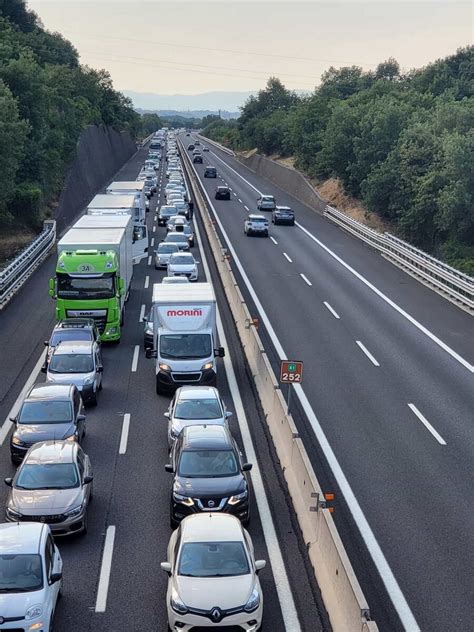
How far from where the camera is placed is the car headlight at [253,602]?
11289 mm

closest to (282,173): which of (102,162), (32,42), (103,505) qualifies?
(102,162)

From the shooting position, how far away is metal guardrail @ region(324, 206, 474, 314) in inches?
1378

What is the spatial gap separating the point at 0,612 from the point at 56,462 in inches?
178

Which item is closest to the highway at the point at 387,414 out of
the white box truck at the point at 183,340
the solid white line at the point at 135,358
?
the white box truck at the point at 183,340

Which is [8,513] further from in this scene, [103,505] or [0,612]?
[0,612]

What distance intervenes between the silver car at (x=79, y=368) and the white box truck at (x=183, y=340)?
1.70 metres

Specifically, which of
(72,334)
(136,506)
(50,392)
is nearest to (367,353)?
(72,334)

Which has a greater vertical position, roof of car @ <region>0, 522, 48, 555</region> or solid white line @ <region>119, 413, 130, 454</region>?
roof of car @ <region>0, 522, 48, 555</region>

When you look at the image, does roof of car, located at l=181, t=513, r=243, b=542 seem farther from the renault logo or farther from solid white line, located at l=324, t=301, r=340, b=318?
solid white line, located at l=324, t=301, r=340, b=318

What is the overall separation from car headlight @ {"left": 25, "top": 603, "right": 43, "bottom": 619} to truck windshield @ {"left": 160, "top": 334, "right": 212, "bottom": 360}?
40.8 feet

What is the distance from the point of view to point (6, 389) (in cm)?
2348

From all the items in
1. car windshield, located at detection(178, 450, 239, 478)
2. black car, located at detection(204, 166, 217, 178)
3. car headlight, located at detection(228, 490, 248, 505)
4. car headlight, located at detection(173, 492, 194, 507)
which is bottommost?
black car, located at detection(204, 166, 217, 178)

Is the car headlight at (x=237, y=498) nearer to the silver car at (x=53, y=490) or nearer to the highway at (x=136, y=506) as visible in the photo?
the highway at (x=136, y=506)

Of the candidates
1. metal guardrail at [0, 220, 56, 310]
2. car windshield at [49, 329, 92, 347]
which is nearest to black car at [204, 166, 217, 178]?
metal guardrail at [0, 220, 56, 310]
